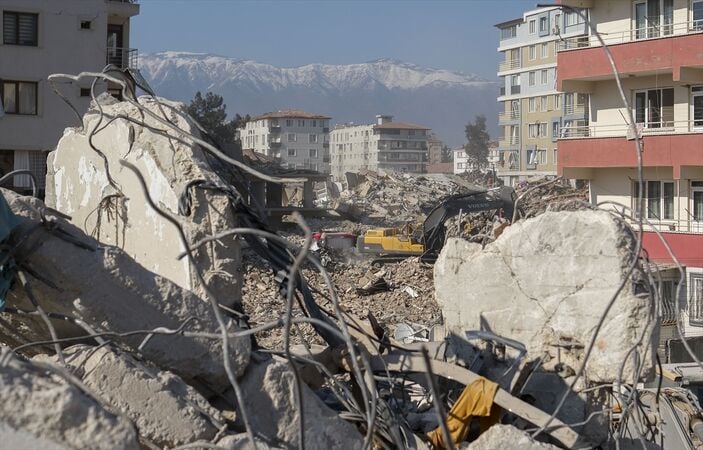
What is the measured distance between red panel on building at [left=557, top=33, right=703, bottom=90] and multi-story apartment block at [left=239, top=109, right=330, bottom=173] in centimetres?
11538

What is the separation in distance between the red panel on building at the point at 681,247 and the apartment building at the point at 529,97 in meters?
54.7

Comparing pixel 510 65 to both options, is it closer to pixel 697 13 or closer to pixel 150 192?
pixel 697 13

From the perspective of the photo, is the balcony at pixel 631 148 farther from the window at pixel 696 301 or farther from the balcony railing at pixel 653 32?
the window at pixel 696 301

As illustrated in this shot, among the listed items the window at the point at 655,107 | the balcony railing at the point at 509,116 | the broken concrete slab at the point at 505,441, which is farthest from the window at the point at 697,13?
the balcony railing at the point at 509,116

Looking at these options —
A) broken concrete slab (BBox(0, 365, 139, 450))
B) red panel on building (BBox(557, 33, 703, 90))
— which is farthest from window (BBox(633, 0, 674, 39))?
broken concrete slab (BBox(0, 365, 139, 450))

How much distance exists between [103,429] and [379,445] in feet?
7.31

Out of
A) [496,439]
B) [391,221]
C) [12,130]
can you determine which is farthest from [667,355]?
[391,221]

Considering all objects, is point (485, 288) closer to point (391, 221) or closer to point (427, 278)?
point (427, 278)

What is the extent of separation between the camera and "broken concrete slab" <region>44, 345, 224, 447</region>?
4652 millimetres

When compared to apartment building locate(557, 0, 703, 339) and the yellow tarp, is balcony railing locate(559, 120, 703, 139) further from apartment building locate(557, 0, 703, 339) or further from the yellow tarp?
the yellow tarp

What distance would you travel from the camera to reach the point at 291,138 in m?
162

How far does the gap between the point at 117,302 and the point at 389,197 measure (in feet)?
176

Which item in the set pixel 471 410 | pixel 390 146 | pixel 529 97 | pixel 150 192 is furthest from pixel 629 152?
pixel 390 146

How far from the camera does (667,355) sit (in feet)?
45.3
